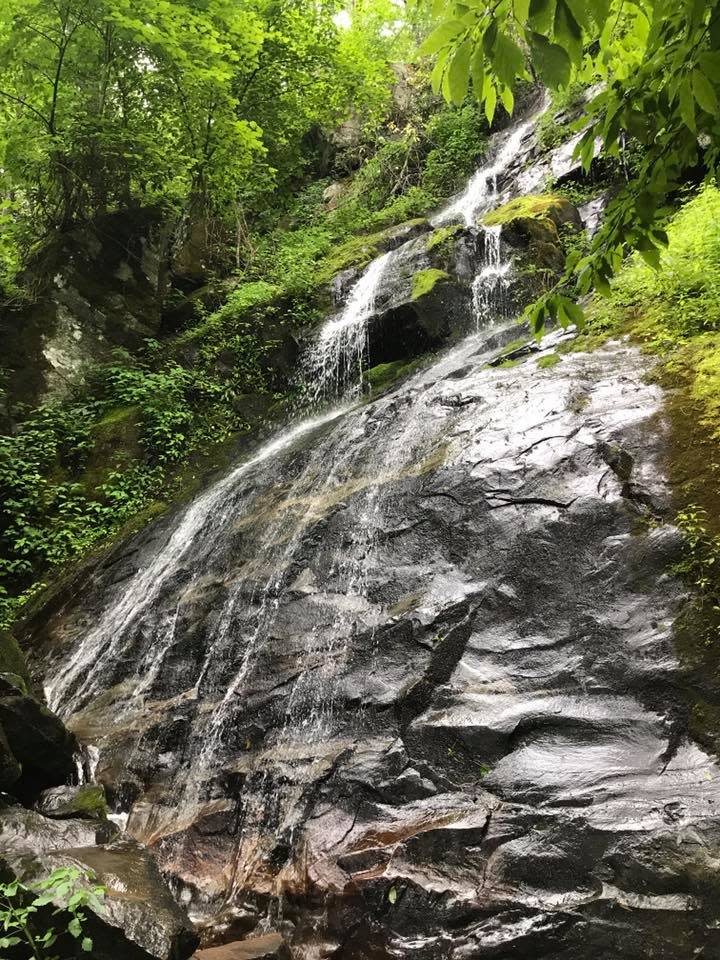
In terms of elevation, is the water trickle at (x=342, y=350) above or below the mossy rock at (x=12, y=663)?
above

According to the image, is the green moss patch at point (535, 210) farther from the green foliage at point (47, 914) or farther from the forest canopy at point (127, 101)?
the green foliage at point (47, 914)

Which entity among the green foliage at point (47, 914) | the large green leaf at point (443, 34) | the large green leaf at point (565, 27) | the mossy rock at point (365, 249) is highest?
the mossy rock at point (365, 249)

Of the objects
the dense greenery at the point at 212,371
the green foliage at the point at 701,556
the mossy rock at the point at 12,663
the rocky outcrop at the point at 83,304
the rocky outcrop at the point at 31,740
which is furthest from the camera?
the rocky outcrop at the point at 83,304

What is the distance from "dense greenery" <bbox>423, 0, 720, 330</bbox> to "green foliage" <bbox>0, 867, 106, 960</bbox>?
3436 mm

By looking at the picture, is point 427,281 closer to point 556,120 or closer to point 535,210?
point 535,210

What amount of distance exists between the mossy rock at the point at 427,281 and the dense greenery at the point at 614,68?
8.34 m

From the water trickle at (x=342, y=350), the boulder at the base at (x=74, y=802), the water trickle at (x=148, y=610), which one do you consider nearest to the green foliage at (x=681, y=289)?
the water trickle at (x=342, y=350)

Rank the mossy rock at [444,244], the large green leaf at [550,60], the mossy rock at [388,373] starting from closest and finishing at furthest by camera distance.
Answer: the large green leaf at [550,60], the mossy rock at [388,373], the mossy rock at [444,244]

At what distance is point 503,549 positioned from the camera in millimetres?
5566

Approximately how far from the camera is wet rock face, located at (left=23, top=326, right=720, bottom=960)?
11.5 ft

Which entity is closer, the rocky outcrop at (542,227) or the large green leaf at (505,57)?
the large green leaf at (505,57)

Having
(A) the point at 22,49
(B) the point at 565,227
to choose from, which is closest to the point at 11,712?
(B) the point at 565,227

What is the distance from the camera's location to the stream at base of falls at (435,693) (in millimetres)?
3514

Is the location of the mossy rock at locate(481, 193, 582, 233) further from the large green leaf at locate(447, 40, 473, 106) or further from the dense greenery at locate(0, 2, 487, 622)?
the large green leaf at locate(447, 40, 473, 106)
